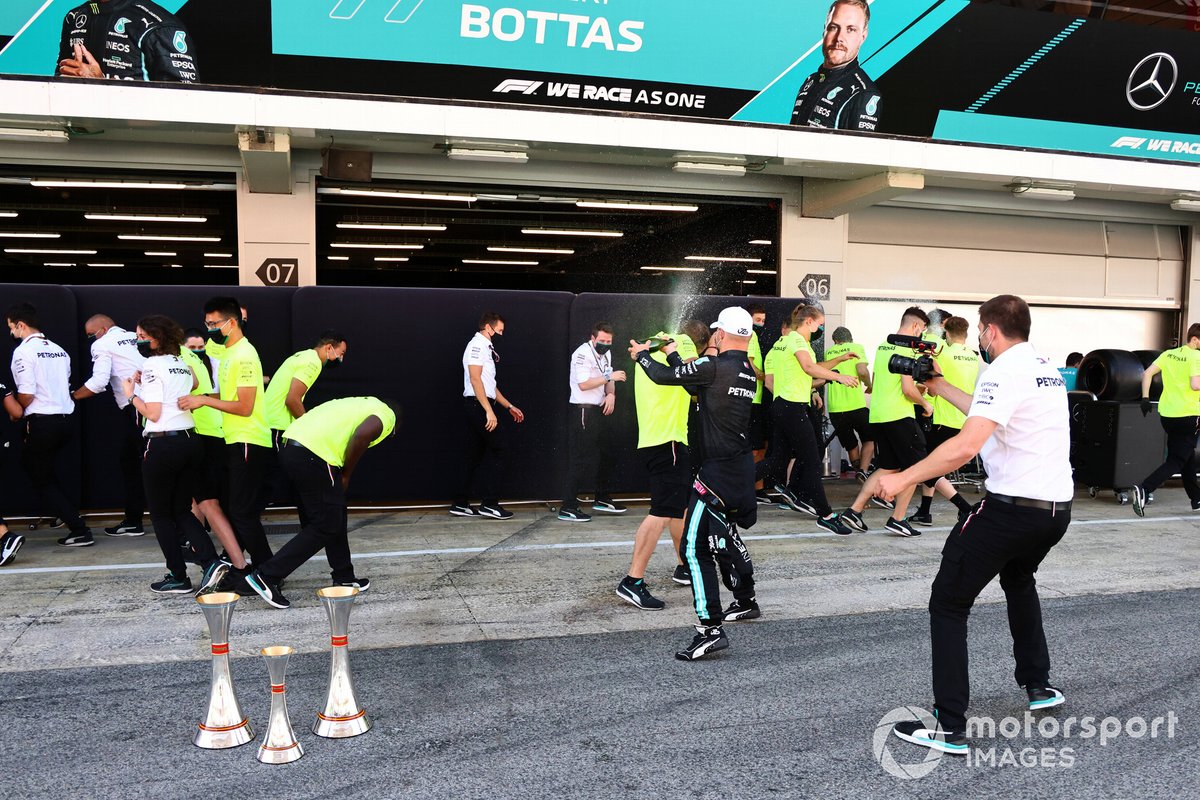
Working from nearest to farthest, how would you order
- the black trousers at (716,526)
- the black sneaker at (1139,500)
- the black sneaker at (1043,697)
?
the black sneaker at (1043,697) < the black trousers at (716,526) < the black sneaker at (1139,500)

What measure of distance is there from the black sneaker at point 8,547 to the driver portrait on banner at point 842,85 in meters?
9.43

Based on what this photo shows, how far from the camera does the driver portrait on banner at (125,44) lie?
9.06 metres

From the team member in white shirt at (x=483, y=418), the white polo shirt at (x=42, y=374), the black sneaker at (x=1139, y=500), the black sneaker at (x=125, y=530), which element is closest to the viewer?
the white polo shirt at (x=42, y=374)

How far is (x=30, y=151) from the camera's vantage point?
9938 millimetres

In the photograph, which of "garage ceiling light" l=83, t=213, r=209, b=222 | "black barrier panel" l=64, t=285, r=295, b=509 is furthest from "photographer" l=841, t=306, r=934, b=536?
"garage ceiling light" l=83, t=213, r=209, b=222

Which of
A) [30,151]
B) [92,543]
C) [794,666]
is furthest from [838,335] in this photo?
[30,151]

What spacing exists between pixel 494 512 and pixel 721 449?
439 cm

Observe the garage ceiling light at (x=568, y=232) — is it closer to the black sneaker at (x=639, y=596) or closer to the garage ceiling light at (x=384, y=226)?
the garage ceiling light at (x=384, y=226)

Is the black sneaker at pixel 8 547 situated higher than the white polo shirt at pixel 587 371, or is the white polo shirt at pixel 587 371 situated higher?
the white polo shirt at pixel 587 371

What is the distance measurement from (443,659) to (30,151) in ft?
27.7

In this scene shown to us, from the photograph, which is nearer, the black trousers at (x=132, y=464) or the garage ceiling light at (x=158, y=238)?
the black trousers at (x=132, y=464)

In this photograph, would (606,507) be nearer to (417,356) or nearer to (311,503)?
(417,356)

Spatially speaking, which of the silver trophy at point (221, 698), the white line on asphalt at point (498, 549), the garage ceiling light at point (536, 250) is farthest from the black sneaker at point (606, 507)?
the silver trophy at point (221, 698)

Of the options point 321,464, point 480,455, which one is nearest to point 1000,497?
point 321,464
